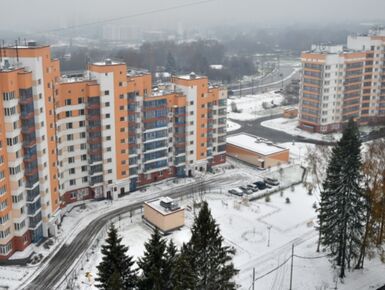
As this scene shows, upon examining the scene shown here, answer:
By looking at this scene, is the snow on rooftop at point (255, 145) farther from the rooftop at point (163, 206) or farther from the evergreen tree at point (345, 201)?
the evergreen tree at point (345, 201)

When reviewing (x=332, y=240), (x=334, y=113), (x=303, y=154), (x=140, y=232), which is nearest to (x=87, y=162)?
(x=140, y=232)

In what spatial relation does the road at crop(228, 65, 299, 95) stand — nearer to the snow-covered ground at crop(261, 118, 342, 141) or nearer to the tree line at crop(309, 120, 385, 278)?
the snow-covered ground at crop(261, 118, 342, 141)

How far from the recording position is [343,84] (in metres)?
95.3

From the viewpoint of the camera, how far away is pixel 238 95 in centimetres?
14150

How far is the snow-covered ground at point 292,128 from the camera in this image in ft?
306

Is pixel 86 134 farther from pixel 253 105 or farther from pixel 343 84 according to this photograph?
pixel 253 105

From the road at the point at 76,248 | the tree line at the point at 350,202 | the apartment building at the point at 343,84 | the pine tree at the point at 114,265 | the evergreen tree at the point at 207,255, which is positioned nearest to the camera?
the pine tree at the point at 114,265

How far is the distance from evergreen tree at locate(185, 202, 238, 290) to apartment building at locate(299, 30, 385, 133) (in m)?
67.9

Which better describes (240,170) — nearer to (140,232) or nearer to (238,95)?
(140,232)

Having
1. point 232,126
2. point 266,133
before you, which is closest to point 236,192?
point 266,133

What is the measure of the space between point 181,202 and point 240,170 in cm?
1584

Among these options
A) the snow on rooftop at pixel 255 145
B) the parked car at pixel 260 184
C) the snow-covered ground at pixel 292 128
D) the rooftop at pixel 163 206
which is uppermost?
the snow on rooftop at pixel 255 145

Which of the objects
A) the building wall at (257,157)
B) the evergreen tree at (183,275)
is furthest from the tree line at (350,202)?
the building wall at (257,157)

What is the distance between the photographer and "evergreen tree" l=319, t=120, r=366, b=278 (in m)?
40.9
